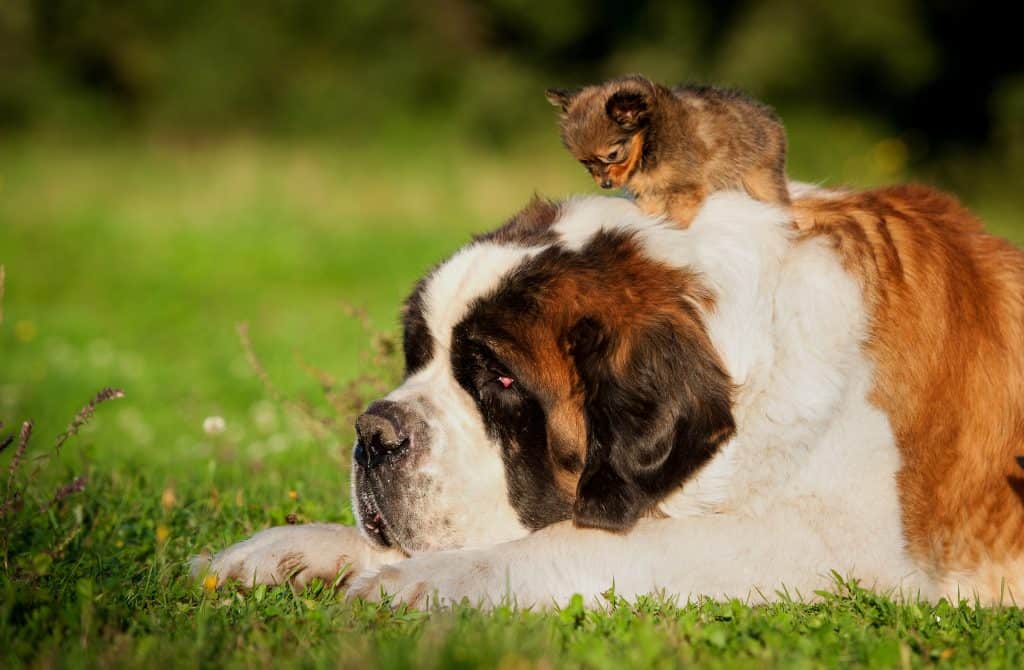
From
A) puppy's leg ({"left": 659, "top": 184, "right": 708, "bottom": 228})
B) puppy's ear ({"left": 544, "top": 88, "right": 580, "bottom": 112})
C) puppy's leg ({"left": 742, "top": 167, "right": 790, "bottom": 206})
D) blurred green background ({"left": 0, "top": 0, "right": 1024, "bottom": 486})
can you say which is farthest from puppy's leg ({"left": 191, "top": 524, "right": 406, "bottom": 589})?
blurred green background ({"left": 0, "top": 0, "right": 1024, "bottom": 486})

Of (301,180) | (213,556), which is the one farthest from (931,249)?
(301,180)

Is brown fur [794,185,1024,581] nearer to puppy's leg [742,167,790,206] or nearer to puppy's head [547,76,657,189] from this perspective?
puppy's leg [742,167,790,206]

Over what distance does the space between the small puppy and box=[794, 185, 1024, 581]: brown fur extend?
0.41 meters

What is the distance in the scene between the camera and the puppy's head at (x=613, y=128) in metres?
3.86

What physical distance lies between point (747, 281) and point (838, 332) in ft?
0.89

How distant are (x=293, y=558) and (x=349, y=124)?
68.8 ft

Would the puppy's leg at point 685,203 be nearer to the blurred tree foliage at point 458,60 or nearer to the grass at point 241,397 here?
the grass at point 241,397

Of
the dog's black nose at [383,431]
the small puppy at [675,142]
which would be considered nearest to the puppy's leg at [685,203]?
the small puppy at [675,142]

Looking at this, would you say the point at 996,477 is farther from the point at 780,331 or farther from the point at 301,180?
the point at 301,180

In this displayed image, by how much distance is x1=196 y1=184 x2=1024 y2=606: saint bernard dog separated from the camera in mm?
2932

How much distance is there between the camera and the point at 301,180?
15.9 m

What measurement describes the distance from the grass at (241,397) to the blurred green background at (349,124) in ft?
0.27

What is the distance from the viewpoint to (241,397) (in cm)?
847

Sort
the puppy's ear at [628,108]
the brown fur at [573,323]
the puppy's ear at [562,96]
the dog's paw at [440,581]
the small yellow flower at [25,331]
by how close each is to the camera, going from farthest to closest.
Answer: the small yellow flower at [25,331]
the puppy's ear at [562,96]
the puppy's ear at [628,108]
the brown fur at [573,323]
the dog's paw at [440,581]
